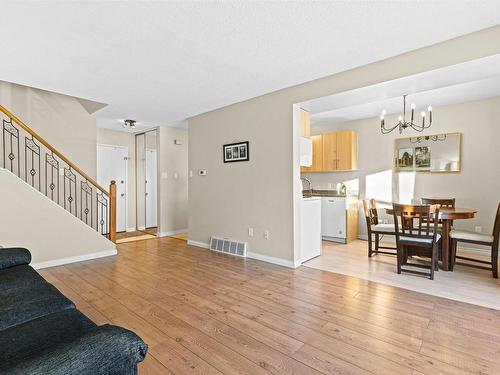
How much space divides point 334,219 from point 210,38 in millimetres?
4153

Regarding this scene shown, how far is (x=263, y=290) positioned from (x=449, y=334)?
169 cm

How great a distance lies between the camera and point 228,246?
463cm

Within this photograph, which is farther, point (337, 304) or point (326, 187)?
point (326, 187)

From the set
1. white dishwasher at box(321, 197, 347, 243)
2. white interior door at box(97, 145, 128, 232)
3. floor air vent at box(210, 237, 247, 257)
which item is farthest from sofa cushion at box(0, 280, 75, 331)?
white interior door at box(97, 145, 128, 232)

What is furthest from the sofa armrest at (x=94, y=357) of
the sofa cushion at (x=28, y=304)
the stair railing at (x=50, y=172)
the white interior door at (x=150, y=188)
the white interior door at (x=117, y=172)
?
the white interior door at (x=150, y=188)

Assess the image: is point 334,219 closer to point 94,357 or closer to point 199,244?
point 199,244

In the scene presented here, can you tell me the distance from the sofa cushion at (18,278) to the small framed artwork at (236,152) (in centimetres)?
310

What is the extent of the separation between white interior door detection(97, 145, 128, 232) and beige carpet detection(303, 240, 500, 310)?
493 cm

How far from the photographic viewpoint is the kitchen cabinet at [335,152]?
564 centimetres

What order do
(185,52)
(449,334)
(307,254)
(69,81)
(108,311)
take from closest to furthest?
(449,334) < (108,311) < (185,52) < (69,81) < (307,254)

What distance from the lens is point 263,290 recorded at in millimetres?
2990

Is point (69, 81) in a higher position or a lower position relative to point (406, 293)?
higher

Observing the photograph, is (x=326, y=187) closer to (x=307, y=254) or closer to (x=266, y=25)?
(x=307, y=254)

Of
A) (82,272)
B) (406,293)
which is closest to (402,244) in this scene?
(406,293)
